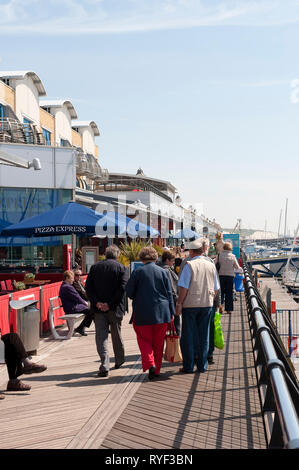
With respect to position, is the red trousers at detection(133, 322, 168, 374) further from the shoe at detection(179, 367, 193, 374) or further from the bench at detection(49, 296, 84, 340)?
the bench at detection(49, 296, 84, 340)

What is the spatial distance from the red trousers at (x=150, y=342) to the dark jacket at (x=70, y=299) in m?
3.94

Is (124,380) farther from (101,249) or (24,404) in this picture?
(101,249)

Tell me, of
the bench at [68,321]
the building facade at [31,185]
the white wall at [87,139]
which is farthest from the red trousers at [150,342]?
the white wall at [87,139]

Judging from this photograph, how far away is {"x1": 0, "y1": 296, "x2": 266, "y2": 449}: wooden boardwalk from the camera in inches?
188

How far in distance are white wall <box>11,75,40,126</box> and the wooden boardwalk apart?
2586 cm

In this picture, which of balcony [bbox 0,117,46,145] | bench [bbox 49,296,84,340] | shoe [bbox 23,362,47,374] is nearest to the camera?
shoe [bbox 23,362,47,374]

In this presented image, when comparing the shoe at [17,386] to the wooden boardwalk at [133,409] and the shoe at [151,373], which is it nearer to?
the wooden boardwalk at [133,409]

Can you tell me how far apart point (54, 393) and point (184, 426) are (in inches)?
79.4

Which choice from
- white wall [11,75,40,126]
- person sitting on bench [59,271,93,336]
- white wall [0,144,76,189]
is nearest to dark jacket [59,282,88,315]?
person sitting on bench [59,271,93,336]

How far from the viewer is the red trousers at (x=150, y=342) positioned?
694 centimetres

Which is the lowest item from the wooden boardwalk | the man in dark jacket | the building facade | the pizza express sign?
the wooden boardwalk

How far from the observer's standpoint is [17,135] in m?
25.9

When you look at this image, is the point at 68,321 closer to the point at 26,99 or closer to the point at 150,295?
the point at 150,295

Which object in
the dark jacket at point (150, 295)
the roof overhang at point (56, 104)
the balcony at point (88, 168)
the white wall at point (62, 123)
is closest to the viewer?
the dark jacket at point (150, 295)
